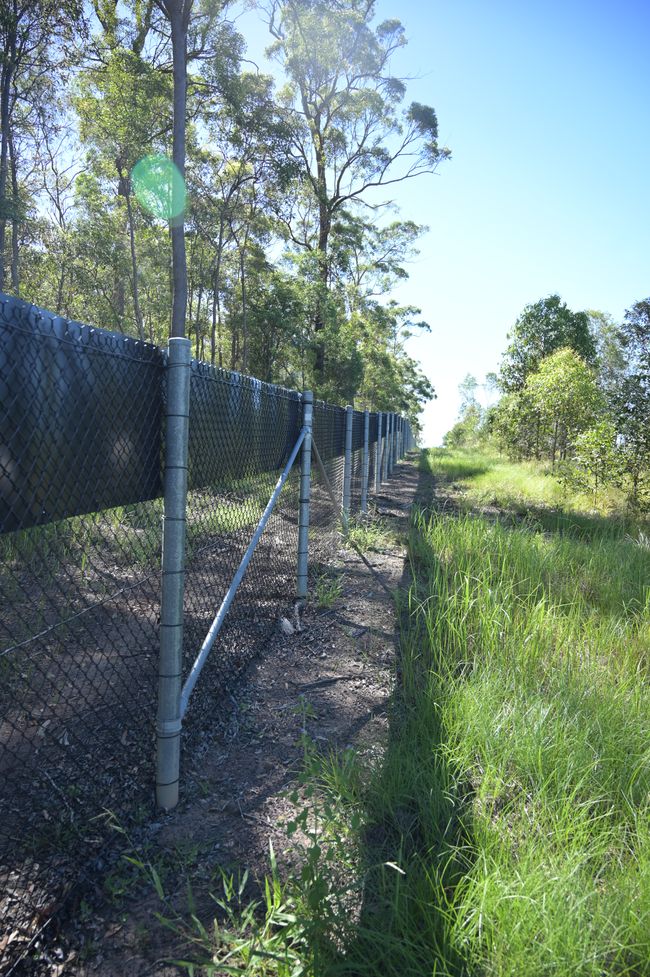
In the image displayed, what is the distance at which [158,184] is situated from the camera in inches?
763

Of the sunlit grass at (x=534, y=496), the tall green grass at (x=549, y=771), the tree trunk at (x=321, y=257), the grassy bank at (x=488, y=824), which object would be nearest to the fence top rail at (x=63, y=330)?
the grassy bank at (x=488, y=824)

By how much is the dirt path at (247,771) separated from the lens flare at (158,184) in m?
15.8

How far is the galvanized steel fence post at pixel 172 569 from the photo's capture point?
215cm

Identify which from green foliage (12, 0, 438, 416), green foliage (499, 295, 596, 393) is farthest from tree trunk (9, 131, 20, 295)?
green foliage (499, 295, 596, 393)

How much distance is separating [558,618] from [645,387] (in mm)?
5935

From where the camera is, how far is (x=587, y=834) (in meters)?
1.86

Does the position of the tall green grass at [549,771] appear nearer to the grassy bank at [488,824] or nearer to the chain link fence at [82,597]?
the grassy bank at [488,824]

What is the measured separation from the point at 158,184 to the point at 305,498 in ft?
61.2

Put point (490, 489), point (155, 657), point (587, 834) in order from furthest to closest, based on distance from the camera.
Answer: point (490, 489) → point (155, 657) → point (587, 834)

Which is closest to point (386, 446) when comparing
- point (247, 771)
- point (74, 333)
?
point (247, 771)

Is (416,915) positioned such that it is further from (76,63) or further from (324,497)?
(76,63)

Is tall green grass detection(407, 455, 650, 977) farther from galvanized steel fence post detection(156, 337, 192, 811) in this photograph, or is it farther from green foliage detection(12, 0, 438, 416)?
green foliage detection(12, 0, 438, 416)

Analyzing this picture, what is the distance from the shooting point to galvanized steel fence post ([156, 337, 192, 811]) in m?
2.15

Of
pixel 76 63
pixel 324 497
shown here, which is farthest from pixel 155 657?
pixel 76 63
